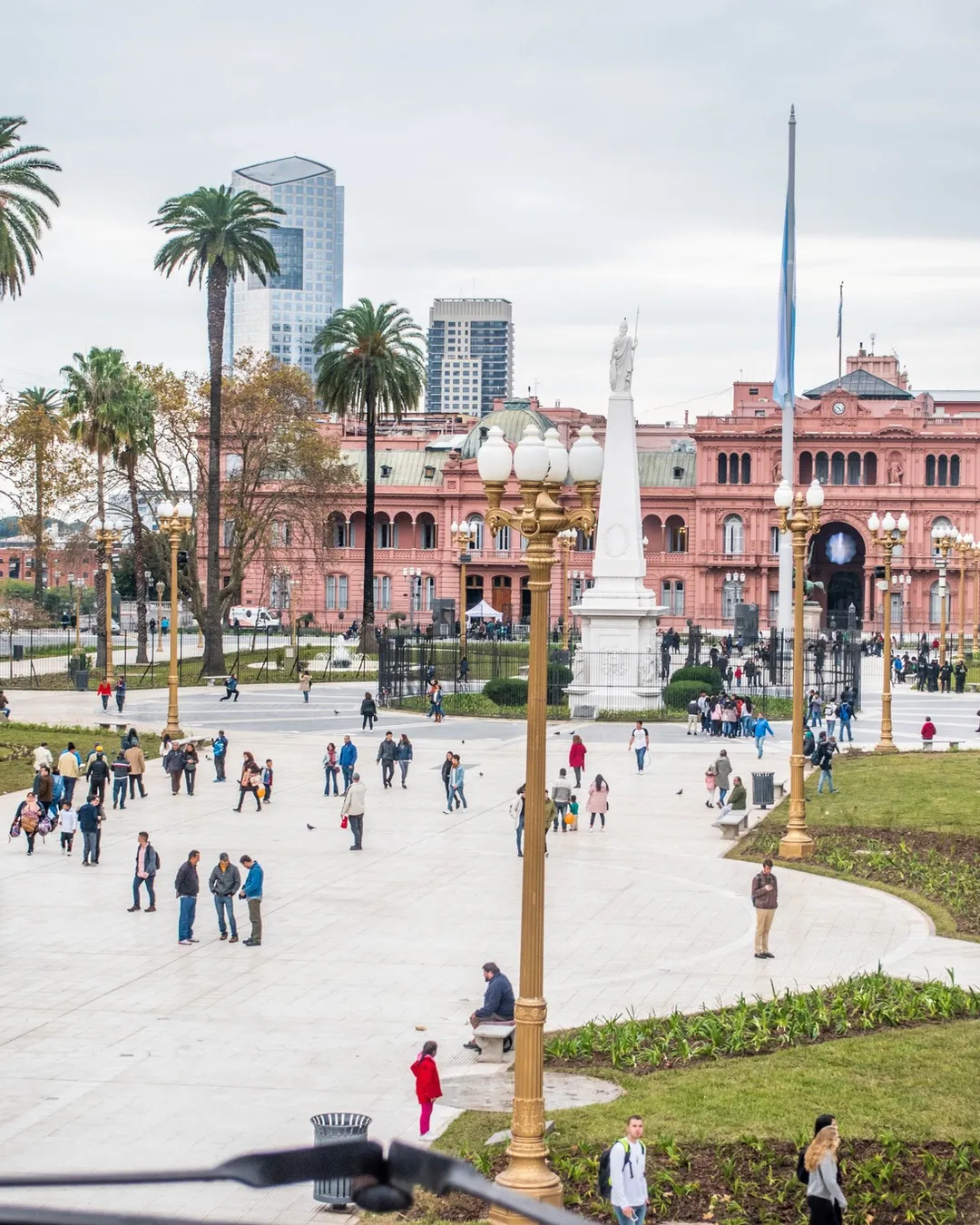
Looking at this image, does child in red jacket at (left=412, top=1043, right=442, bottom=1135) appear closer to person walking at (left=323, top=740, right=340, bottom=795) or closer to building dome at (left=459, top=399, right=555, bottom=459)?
person walking at (left=323, top=740, right=340, bottom=795)

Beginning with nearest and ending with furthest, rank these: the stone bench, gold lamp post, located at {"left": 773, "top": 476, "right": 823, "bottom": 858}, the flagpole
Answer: the stone bench
gold lamp post, located at {"left": 773, "top": 476, "right": 823, "bottom": 858}
the flagpole

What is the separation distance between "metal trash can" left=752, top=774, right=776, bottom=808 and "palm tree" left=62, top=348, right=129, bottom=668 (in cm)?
3541

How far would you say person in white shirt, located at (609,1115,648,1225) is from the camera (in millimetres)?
10773

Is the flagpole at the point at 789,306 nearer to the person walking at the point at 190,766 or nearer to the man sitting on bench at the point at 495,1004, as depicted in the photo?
the person walking at the point at 190,766

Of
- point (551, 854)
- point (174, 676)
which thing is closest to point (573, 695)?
point (174, 676)

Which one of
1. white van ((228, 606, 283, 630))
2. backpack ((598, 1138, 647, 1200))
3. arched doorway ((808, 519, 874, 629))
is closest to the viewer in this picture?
backpack ((598, 1138, 647, 1200))

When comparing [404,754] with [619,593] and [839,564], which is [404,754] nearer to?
[619,593]

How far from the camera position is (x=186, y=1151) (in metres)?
12.7

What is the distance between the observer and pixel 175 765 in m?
32.3

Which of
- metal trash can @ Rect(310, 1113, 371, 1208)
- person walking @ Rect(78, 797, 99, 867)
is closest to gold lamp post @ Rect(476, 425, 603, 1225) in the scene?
metal trash can @ Rect(310, 1113, 371, 1208)

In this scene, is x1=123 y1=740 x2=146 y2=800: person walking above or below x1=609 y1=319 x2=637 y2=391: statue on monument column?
below

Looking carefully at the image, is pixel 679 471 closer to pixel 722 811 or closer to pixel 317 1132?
pixel 722 811

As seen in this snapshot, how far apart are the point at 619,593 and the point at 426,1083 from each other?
38.1m

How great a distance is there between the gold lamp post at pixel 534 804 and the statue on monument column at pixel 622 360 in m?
39.2
